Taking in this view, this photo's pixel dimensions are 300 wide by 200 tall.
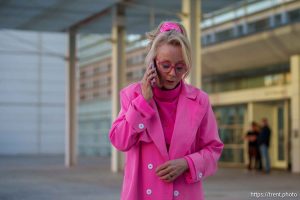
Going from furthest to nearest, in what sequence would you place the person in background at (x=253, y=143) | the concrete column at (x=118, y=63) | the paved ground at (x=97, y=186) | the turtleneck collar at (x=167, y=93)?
the person in background at (x=253, y=143) → the concrete column at (x=118, y=63) → the paved ground at (x=97, y=186) → the turtleneck collar at (x=167, y=93)

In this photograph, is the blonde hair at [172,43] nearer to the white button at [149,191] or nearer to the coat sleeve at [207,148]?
the coat sleeve at [207,148]

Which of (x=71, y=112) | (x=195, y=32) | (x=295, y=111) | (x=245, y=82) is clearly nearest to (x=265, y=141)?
(x=295, y=111)

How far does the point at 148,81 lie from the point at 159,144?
255mm

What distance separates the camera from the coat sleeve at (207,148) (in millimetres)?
2545

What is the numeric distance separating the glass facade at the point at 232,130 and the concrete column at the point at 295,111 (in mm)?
3517

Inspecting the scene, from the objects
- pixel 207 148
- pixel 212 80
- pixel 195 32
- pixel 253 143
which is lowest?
pixel 253 143

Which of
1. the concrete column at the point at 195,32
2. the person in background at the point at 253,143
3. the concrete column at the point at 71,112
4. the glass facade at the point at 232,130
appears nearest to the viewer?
the concrete column at the point at 195,32

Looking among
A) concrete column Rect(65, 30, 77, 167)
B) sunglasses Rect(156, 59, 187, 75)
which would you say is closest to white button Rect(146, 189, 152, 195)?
sunglasses Rect(156, 59, 187, 75)

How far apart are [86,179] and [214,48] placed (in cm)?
802

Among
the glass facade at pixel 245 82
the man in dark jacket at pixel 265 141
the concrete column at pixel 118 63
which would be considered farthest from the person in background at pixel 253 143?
the concrete column at pixel 118 63

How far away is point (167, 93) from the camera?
2.59m

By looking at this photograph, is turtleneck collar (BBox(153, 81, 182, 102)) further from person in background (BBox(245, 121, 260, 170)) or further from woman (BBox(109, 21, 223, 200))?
person in background (BBox(245, 121, 260, 170))

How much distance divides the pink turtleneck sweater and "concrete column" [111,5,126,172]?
1775 cm

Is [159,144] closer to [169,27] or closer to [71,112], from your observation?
[169,27]
